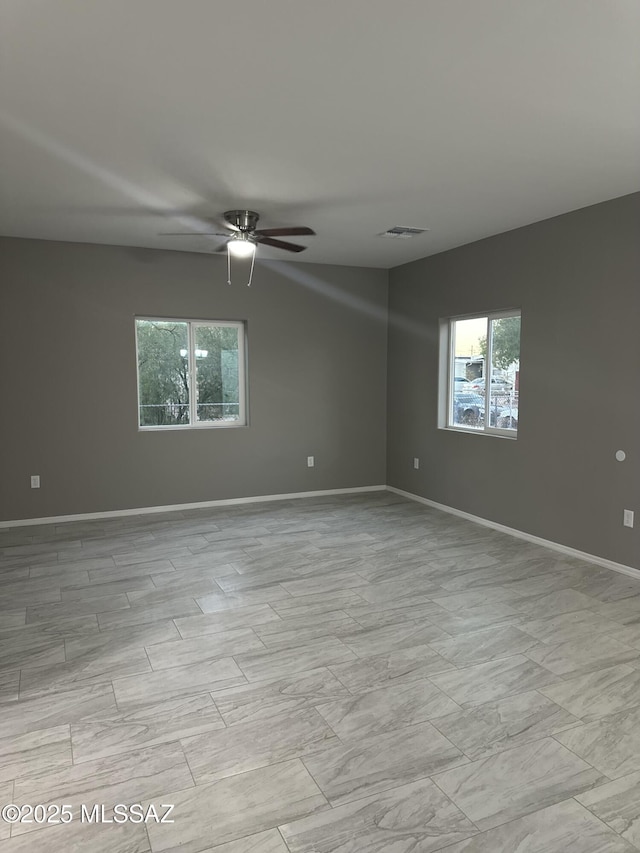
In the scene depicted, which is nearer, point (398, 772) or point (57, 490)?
point (398, 772)

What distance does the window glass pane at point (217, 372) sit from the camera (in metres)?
6.09

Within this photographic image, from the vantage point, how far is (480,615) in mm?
3426

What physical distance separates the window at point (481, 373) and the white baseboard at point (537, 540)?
803 millimetres

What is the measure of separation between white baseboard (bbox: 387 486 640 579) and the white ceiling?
8.29ft

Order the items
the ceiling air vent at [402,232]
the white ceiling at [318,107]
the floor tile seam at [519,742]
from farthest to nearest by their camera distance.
Result: 1. the ceiling air vent at [402,232]
2. the floor tile seam at [519,742]
3. the white ceiling at [318,107]

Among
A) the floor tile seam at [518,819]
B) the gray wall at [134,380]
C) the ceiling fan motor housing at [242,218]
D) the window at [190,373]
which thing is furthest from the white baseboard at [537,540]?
the ceiling fan motor housing at [242,218]

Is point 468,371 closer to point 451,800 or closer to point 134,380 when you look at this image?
point 134,380

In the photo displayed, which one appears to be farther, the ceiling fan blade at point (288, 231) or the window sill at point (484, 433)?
the window sill at point (484, 433)

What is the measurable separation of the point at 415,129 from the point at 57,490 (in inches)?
174

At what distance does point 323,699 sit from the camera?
2.58 metres

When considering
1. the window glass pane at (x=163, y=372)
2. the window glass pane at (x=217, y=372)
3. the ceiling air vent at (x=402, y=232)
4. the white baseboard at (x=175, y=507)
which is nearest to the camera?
the ceiling air vent at (x=402, y=232)

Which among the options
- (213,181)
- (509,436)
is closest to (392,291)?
(509,436)

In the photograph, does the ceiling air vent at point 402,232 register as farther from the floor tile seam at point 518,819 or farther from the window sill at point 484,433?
the floor tile seam at point 518,819

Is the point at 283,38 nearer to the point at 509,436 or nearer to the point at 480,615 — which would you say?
the point at 480,615
